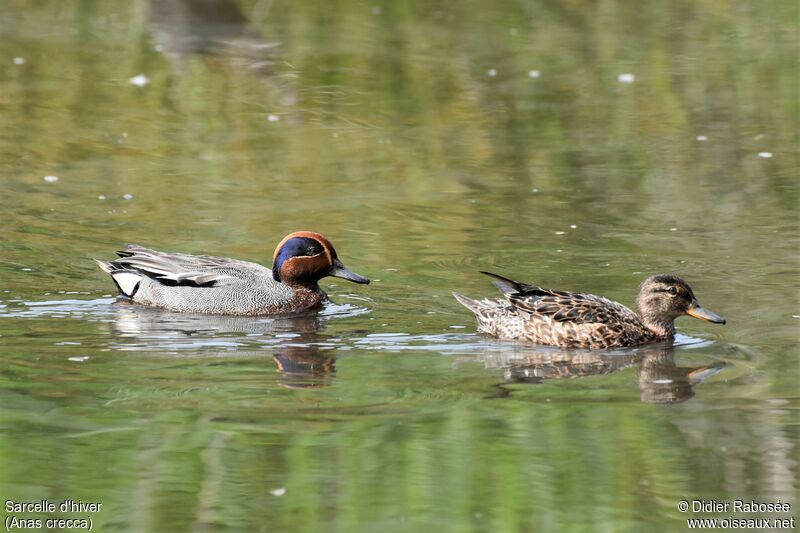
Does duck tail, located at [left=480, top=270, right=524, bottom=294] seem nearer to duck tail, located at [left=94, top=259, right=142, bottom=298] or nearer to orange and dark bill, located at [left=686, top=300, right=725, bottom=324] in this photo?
orange and dark bill, located at [left=686, top=300, right=725, bottom=324]

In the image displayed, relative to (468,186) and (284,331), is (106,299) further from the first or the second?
(468,186)

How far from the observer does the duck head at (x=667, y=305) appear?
998 centimetres

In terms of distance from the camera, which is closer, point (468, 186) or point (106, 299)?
point (106, 299)

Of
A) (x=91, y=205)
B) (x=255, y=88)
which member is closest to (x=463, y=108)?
(x=255, y=88)

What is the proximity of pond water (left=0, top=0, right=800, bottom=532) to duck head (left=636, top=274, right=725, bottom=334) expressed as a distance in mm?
194

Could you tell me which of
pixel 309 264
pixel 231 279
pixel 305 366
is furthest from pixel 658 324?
pixel 231 279

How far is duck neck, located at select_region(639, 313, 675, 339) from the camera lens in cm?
1005

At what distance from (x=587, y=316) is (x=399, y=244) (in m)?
2.89

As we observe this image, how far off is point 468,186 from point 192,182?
2.58 meters

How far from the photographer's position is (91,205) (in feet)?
44.9

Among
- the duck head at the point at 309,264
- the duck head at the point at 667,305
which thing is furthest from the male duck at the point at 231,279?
the duck head at the point at 667,305

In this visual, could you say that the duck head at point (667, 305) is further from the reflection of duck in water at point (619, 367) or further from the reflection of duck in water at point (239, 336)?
the reflection of duck in water at point (239, 336)

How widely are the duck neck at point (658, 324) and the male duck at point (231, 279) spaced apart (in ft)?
6.87

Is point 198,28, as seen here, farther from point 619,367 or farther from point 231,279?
point 619,367
